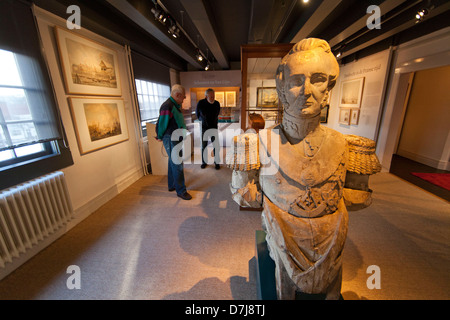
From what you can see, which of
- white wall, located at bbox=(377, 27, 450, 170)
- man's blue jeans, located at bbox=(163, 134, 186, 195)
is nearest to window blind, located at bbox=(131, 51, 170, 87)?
man's blue jeans, located at bbox=(163, 134, 186, 195)

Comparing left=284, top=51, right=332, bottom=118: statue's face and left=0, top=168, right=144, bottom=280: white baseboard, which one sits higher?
left=284, top=51, right=332, bottom=118: statue's face

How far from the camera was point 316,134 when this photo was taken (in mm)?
1108

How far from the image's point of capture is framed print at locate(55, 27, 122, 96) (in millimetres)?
2502

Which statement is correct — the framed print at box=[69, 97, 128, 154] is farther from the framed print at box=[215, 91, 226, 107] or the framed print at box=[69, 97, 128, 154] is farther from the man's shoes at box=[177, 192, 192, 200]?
the framed print at box=[215, 91, 226, 107]

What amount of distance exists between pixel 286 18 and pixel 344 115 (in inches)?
133

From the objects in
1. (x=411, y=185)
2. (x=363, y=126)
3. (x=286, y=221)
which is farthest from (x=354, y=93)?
(x=286, y=221)

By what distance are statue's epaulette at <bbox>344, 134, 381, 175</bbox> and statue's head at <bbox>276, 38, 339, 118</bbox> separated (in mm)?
395

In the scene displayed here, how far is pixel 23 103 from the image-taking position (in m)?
2.00

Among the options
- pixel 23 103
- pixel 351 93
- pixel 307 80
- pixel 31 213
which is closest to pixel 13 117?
pixel 23 103

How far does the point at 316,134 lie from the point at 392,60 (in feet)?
15.1

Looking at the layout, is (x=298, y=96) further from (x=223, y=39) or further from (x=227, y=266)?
(x=223, y=39)

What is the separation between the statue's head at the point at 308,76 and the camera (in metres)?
0.93

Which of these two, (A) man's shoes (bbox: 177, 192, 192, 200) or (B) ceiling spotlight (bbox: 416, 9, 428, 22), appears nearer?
(B) ceiling spotlight (bbox: 416, 9, 428, 22)

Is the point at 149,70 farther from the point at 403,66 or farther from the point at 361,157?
the point at 403,66
